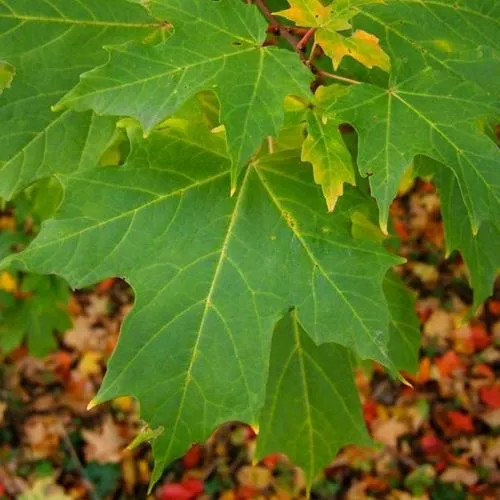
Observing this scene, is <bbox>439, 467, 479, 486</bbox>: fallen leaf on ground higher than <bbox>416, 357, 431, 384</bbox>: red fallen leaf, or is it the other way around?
<bbox>416, 357, 431, 384</bbox>: red fallen leaf

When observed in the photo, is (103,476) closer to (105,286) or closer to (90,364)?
(90,364)

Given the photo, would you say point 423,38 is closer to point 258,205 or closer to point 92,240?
point 258,205

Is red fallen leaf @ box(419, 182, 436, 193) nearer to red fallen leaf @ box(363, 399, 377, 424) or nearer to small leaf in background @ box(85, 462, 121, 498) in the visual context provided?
red fallen leaf @ box(363, 399, 377, 424)

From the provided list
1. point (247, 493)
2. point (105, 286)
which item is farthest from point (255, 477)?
point (105, 286)

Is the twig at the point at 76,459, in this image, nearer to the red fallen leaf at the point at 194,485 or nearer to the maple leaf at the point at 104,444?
the maple leaf at the point at 104,444

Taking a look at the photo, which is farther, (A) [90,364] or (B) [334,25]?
(A) [90,364]

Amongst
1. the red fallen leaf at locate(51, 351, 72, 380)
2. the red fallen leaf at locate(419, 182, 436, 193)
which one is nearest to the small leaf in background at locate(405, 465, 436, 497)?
the red fallen leaf at locate(419, 182, 436, 193)
